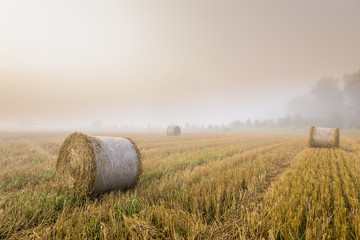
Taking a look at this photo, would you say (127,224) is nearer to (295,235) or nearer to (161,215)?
(161,215)

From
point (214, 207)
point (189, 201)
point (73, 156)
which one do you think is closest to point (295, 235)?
point (214, 207)

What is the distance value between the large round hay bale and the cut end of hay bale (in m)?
14.1

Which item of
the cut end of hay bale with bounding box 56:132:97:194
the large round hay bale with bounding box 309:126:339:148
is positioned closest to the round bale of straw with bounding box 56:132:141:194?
the cut end of hay bale with bounding box 56:132:97:194

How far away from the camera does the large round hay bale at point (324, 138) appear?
37.8 feet

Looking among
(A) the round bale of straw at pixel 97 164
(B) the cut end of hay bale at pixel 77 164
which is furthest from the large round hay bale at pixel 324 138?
(B) the cut end of hay bale at pixel 77 164

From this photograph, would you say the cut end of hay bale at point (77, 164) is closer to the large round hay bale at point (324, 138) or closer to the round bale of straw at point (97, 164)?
the round bale of straw at point (97, 164)

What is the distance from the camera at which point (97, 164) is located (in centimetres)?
379

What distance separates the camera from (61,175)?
15.1 feet

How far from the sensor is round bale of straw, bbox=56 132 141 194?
149 inches

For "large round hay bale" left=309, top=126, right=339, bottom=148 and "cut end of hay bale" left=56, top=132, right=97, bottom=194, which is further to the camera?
"large round hay bale" left=309, top=126, right=339, bottom=148

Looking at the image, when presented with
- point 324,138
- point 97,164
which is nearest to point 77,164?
point 97,164

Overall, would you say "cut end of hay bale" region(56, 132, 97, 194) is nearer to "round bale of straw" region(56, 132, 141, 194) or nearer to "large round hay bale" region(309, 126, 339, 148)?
"round bale of straw" region(56, 132, 141, 194)

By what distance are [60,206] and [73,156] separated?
1.35 metres

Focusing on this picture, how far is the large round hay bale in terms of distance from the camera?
11.5 meters
